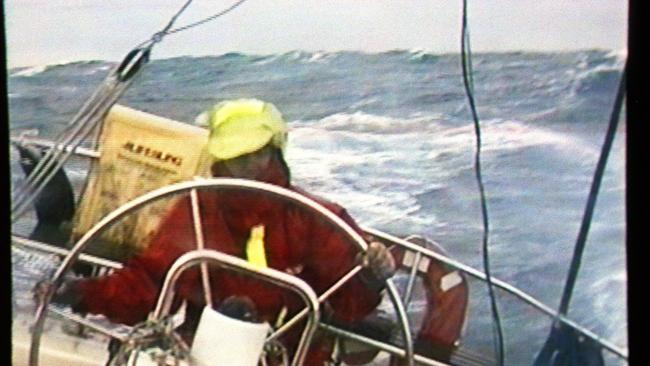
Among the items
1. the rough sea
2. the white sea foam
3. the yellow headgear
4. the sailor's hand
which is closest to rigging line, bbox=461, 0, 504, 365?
the rough sea

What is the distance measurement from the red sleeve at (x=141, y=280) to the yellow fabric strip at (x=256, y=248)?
67 mm

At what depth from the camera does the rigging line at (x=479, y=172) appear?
1.17 meters

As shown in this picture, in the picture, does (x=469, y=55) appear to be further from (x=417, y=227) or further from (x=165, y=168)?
(x=165, y=168)

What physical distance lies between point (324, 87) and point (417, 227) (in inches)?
7.7

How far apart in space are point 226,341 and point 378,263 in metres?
0.19

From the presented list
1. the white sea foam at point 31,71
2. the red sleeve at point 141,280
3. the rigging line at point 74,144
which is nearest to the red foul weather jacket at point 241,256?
the red sleeve at point 141,280

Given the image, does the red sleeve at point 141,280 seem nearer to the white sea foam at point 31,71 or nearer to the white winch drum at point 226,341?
the white winch drum at point 226,341

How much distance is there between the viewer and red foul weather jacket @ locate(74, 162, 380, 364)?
1175 millimetres

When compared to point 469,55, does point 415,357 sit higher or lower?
lower

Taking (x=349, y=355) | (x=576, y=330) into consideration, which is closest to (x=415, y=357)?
(x=349, y=355)

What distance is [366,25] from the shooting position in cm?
119

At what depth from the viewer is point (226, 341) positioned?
3.82 ft

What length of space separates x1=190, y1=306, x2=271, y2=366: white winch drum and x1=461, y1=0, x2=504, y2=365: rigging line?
258 mm

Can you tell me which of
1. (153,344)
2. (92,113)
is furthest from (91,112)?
(153,344)
